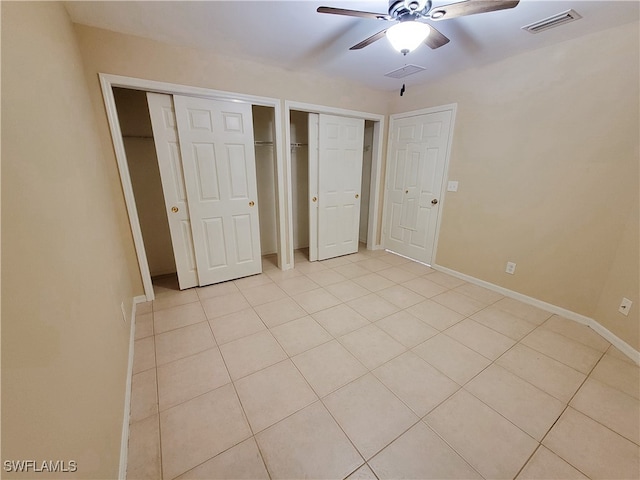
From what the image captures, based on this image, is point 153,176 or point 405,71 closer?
point 405,71

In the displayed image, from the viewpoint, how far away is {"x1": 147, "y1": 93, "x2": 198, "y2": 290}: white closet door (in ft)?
7.58

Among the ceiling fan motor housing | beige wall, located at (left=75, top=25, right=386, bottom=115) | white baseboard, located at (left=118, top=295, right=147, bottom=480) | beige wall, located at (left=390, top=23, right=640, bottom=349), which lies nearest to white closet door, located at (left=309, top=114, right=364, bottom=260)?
beige wall, located at (left=75, top=25, right=386, bottom=115)

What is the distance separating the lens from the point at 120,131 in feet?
Result: 7.27

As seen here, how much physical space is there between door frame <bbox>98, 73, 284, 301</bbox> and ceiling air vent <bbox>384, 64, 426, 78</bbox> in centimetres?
136

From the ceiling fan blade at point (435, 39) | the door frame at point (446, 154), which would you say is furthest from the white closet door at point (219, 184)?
the door frame at point (446, 154)

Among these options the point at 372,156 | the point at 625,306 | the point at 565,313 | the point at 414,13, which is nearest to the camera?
the point at 414,13

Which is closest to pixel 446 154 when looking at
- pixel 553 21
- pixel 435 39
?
pixel 553 21

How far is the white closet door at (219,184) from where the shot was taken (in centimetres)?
246

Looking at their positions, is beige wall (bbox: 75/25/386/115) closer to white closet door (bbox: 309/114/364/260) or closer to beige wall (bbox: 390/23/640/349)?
white closet door (bbox: 309/114/364/260)

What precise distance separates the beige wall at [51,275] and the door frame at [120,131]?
49 cm

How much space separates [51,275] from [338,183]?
3.08 metres

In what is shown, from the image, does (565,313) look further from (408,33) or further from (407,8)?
(407,8)

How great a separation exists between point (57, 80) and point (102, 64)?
3.34 feet

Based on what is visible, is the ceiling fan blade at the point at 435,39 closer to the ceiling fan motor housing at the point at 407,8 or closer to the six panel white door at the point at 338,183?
the ceiling fan motor housing at the point at 407,8
